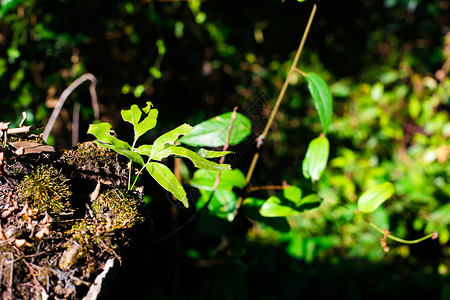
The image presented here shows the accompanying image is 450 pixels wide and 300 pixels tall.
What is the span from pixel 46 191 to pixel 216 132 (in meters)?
0.38

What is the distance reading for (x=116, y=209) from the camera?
51 centimetres

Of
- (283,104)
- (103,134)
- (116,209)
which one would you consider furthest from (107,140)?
(283,104)

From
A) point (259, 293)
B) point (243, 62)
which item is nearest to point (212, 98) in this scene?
point (243, 62)

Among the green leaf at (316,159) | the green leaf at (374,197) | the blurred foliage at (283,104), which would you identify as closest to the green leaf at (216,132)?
the blurred foliage at (283,104)

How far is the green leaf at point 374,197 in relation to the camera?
2.49 ft

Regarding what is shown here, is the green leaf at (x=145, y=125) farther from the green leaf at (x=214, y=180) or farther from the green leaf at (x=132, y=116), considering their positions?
the green leaf at (x=214, y=180)

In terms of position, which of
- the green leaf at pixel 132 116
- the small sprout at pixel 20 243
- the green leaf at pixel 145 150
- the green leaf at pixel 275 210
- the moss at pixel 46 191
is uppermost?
the green leaf at pixel 132 116

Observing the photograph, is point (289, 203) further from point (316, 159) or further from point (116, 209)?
point (116, 209)

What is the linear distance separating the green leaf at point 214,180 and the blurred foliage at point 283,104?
0.03 m

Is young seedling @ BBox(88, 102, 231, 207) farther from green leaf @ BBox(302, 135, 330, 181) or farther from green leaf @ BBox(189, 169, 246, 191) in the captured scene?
green leaf @ BBox(302, 135, 330, 181)

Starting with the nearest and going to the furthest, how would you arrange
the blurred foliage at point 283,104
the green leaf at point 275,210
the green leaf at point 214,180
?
the green leaf at point 275,210 < the green leaf at point 214,180 < the blurred foliage at point 283,104

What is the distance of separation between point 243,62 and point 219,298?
1460 mm

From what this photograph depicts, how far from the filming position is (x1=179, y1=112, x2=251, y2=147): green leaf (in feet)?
2.38

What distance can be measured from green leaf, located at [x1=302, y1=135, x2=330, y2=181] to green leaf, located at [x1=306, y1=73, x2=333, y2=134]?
0.08 metres
